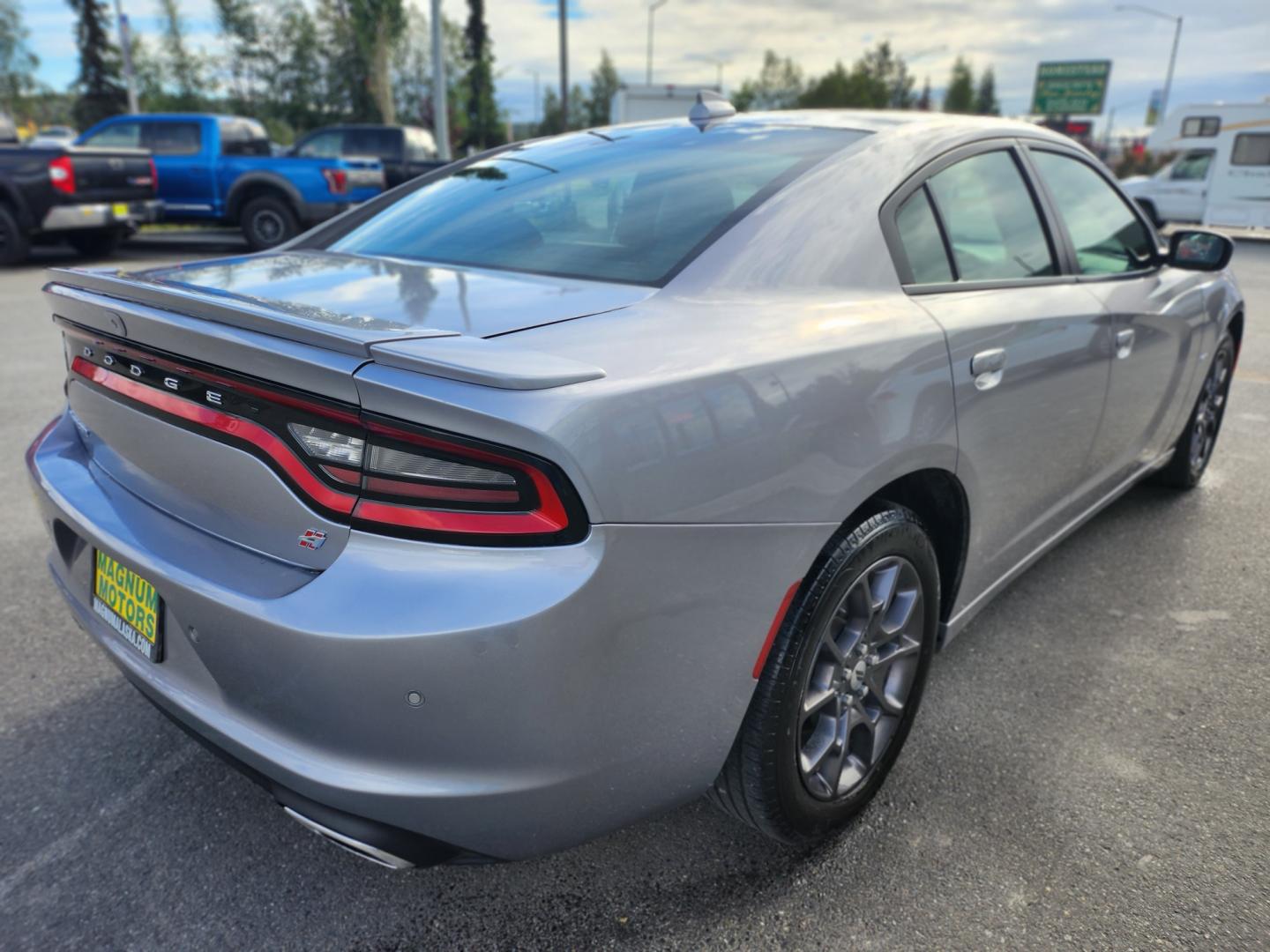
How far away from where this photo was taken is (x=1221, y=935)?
5.85ft

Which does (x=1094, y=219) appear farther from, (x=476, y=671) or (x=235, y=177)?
(x=235, y=177)

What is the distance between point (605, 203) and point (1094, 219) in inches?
74.0

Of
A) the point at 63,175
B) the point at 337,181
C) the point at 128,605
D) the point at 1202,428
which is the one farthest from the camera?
the point at 337,181

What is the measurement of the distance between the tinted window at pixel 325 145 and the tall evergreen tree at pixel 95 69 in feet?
133

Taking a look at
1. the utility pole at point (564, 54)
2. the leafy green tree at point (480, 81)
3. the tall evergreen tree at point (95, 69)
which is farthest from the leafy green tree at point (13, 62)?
the utility pole at point (564, 54)

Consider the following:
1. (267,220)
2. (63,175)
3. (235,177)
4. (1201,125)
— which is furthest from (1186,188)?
(63,175)

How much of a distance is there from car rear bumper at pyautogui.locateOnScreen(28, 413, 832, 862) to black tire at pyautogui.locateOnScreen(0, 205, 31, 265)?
11.3 m

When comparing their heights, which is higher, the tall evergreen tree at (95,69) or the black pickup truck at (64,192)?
the tall evergreen tree at (95,69)

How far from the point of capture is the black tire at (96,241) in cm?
1169

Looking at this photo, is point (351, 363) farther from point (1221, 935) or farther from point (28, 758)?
point (1221, 935)

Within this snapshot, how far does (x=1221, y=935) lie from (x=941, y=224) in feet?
5.55

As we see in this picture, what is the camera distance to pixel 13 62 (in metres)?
58.2

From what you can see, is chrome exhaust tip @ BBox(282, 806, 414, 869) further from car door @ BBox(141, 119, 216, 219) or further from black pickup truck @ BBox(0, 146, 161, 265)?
car door @ BBox(141, 119, 216, 219)

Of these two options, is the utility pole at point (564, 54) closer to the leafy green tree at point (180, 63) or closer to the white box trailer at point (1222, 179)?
the white box trailer at point (1222, 179)
